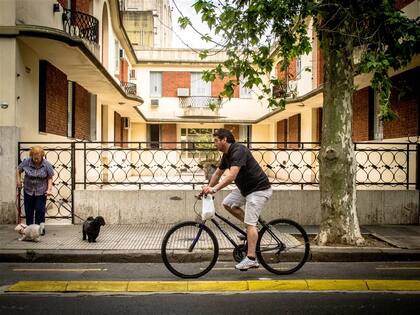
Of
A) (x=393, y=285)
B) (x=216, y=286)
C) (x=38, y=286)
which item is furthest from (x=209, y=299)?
(x=393, y=285)

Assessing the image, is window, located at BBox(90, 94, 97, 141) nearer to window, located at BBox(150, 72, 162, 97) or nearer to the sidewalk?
the sidewalk

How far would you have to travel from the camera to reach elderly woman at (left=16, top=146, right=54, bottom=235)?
354 inches

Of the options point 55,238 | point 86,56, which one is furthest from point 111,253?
point 86,56

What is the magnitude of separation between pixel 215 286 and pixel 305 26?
5478 mm

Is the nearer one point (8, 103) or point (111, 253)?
point (111, 253)

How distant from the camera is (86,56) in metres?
12.5

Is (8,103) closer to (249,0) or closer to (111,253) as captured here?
(111,253)

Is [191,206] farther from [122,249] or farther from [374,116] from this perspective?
[374,116]

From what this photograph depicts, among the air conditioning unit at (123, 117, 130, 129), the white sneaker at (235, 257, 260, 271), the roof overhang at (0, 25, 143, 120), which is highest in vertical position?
the roof overhang at (0, 25, 143, 120)

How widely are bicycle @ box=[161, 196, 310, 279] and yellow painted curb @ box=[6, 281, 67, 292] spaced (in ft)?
4.48

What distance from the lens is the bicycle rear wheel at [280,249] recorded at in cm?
689

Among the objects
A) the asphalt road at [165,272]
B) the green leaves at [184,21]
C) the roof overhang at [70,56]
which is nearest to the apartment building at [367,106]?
the green leaves at [184,21]

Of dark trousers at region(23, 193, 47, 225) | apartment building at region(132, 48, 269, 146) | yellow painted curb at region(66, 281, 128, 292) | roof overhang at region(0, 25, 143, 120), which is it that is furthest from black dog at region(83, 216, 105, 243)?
apartment building at region(132, 48, 269, 146)

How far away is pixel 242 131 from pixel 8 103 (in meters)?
23.7
